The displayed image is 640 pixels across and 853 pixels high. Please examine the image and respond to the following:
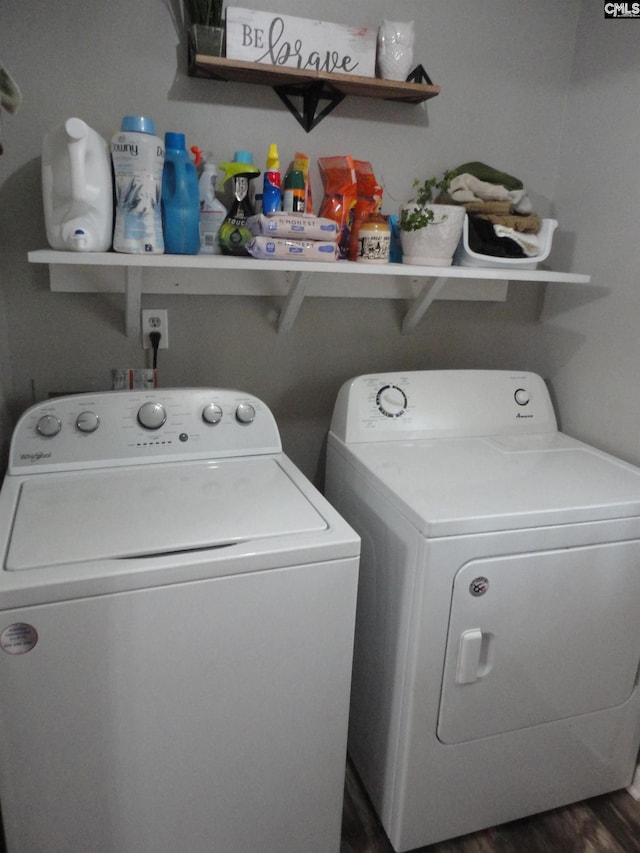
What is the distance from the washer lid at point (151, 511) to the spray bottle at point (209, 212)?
0.55 metres

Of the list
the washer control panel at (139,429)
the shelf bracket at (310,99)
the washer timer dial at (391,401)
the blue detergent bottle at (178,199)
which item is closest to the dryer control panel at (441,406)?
the washer timer dial at (391,401)

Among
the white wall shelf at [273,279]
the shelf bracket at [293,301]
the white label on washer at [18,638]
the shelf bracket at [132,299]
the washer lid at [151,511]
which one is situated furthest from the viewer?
the shelf bracket at [293,301]

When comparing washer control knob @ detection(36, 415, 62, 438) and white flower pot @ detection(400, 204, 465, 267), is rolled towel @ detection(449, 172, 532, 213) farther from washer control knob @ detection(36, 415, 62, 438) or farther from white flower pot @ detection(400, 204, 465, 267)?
→ washer control knob @ detection(36, 415, 62, 438)

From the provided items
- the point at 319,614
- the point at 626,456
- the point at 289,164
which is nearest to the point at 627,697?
the point at 626,456

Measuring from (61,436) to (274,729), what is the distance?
0.82 m

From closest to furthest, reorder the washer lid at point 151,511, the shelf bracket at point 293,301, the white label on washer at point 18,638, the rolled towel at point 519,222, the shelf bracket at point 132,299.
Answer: the white label on washer at point 18,638, the washer lid at point 151,511, the shelf bracket at point 132,299, the shelf bracket at point 293,301, the rolled towel at point 519,222

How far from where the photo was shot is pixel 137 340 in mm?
1667

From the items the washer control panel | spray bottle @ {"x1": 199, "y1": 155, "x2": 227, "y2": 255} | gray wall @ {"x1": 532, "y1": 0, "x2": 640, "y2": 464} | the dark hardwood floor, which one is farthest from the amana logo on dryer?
gray wall @ {"x1": 532, "y1": 0, "x2": 640, "y2": 464}

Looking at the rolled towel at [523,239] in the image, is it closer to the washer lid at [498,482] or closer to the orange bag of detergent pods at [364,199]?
the orange bag of detergent pods at [364,199]

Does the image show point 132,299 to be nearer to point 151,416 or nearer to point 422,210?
point 151,416

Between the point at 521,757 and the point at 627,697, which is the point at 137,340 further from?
the point at 627,697

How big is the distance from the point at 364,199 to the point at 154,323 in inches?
26.5

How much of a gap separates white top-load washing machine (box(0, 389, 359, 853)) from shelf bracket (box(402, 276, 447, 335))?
0.74m

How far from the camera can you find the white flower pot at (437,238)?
1.57 metres
